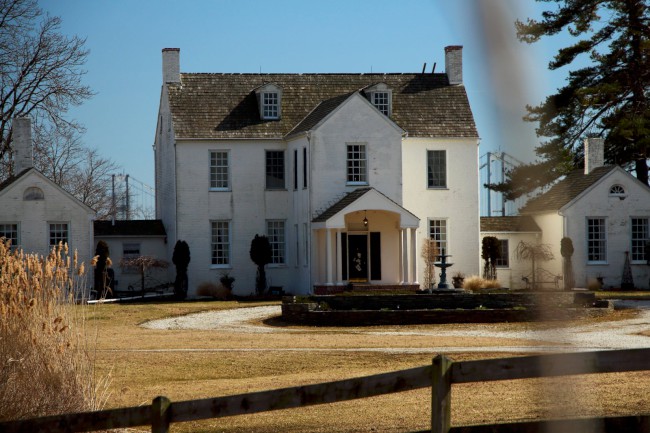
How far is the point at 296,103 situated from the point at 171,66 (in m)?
5.65

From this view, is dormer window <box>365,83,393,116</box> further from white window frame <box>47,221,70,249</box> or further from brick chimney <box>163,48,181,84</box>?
white window frame <box>47,221,70,249</box>

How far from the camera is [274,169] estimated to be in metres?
42.9

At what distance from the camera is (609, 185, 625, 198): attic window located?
44062 millimetres

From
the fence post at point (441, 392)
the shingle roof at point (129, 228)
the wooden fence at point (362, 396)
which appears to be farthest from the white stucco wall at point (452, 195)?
the fence post at point (441, 392)

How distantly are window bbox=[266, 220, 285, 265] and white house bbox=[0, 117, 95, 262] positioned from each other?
24.3 feet

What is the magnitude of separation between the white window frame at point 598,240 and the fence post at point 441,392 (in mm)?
37952

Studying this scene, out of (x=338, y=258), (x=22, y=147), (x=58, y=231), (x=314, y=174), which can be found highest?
(x=22, y=147)

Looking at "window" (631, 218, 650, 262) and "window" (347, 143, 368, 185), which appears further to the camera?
"window" (631, 218, 650, 262)

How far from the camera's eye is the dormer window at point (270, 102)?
141 feet

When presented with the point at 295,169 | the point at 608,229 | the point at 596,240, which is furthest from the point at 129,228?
the point at 608,229

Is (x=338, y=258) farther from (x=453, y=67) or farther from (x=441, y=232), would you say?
(x=453, y=67)

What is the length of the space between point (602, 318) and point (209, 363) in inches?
521

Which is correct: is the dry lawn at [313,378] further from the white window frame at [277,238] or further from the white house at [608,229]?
the white house at [608,229]

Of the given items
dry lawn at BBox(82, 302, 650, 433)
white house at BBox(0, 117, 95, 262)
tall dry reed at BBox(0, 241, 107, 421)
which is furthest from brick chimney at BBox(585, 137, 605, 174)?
tall dry reed at BBox(0, 241, 107, 421)
